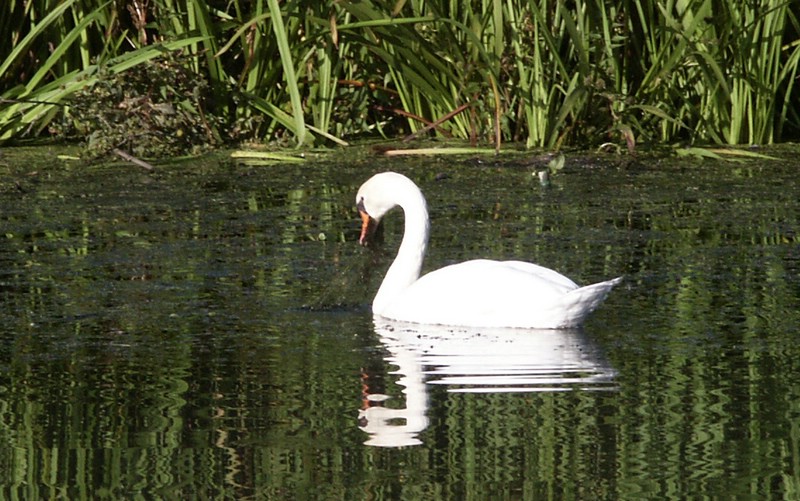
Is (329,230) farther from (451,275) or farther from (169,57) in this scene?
(169,57)

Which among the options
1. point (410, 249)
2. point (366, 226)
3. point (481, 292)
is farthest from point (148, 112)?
point (481, 292)

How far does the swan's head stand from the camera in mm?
5922

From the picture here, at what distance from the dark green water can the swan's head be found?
253 millimetres

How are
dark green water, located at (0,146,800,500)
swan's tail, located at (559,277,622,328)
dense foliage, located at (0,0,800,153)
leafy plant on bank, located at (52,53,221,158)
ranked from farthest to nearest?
leafy plant on bank, located at (52,53,221,158)
dense foliage, located at (0,0,800,153)
swan's tail, located at (559,277,622,328)
dark green water, located at (0,146,800,500)

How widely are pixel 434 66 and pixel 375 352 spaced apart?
4372mm

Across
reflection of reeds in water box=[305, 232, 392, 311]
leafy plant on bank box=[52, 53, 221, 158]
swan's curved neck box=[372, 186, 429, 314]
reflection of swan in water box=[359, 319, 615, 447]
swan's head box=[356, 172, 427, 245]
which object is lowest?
reflection of swan in water box=[359, 319, 615, 447]

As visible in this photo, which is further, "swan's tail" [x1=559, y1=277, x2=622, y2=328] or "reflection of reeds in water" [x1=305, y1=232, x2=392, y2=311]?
"reflection of reeds in water" [x1=305, y1=232, x2=392, y2=311]

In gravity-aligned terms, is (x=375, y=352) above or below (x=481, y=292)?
below

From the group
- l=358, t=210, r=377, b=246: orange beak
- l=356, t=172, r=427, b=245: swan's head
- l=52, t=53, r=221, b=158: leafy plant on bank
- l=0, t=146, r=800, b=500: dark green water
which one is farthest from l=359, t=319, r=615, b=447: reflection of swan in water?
l=52, t=53, r=221, b=158: leafy plant on bank

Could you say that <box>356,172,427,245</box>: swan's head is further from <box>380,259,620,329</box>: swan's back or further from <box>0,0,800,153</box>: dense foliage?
<box>0,0,800,153</box>: dense foliage

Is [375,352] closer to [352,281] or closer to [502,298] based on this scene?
[502,298]

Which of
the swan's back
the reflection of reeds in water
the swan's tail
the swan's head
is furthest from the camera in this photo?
the swan's head

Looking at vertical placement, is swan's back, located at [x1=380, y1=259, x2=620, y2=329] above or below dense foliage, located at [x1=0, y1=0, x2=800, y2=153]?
below

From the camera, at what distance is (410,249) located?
5852mm
